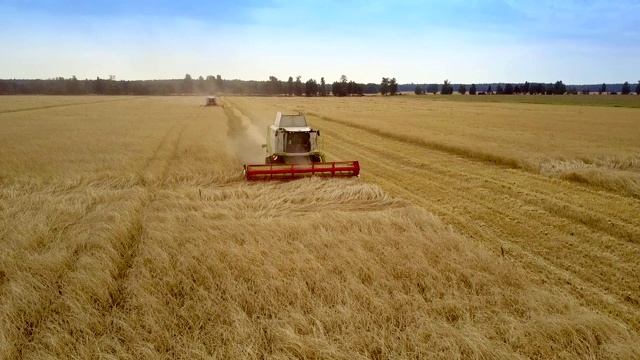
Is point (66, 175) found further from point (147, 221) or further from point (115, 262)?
point (115, 262)

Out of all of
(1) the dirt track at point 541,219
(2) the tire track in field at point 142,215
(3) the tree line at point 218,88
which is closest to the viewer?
(2) the tire track in field at point 142,215

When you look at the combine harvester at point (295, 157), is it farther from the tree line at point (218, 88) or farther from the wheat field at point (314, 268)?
the tree line at point (218, 88)

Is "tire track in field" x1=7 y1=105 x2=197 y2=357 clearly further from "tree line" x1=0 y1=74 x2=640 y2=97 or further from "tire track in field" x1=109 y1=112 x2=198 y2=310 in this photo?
"tree line" x1=0 y1=74 x2=640 y2=97

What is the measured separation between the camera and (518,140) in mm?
20891

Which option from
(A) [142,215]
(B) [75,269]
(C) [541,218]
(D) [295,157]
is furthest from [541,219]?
(B) [75,269]

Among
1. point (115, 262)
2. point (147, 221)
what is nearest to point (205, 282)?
point (115, 262)

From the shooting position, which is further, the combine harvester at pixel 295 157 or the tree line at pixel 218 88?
the tree line at pixel 218 88

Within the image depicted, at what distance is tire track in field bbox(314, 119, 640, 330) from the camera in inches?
239

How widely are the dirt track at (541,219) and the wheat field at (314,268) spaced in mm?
50

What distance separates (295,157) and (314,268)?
8047 millimetres

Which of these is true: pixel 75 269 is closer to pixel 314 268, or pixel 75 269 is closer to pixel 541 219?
pixel 314 268

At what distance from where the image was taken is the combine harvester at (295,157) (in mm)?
12141

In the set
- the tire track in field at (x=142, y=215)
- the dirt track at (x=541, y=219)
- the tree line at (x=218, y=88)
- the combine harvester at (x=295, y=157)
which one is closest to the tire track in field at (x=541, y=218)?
the dirt track at (x=541, y=219)

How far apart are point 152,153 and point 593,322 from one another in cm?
1696
